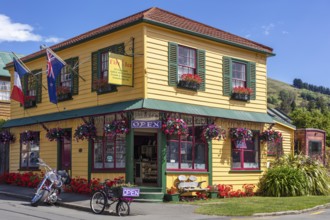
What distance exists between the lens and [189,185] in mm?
18906

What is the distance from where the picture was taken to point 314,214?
1577 centimetres

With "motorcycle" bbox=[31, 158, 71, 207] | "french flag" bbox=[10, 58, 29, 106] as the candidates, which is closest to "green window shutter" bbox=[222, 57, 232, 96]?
"motorcycle" bbox=[31, 158, 71, 207]

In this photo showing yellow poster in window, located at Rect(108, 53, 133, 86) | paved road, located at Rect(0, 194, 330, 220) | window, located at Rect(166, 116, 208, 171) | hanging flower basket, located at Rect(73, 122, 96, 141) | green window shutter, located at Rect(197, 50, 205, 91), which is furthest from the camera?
green window shutter, located at Rect(197, 50, 205, 91)

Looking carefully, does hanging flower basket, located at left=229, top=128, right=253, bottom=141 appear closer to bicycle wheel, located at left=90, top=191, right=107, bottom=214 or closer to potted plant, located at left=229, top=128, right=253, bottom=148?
potted plant, located at left=229, top=128, right=253, bottom=148

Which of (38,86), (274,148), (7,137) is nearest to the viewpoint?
(274,148)

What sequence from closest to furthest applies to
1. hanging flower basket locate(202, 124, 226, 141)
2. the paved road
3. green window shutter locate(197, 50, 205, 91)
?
the paved road
hanging flower basket locate(202, 124, 226, 141)
green window shutter locate(197, 50, 205, 91)

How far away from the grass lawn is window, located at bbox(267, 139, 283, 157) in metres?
4.39

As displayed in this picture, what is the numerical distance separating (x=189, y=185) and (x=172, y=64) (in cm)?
463

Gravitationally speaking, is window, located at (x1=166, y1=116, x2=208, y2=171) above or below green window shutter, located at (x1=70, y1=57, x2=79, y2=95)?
below

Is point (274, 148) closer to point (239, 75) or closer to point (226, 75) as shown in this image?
point (239, 75)

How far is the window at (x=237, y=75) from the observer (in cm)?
2139

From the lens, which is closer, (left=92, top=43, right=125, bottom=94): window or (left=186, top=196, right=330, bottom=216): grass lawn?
(left=186, top=196, right=330, bottom=216): grass lawn

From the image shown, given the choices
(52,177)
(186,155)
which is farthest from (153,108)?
(52,177)

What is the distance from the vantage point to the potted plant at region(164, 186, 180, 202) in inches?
715
